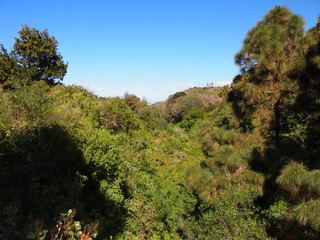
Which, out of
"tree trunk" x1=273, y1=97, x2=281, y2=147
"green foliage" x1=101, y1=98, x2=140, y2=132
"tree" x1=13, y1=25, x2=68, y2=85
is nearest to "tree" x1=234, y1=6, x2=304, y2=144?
"tree trunk" x1=273, y1=97, x2=281, y2=147

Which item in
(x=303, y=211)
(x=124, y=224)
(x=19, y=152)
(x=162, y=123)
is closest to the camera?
(x=303, y=211)

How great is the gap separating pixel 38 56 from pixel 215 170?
52.2 feet

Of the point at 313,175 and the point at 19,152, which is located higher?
the point at 19,152

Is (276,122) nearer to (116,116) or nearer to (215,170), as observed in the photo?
(215,170)

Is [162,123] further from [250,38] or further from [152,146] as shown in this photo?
[250,38]

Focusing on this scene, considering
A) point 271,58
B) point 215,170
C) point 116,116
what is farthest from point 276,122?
point 116,116

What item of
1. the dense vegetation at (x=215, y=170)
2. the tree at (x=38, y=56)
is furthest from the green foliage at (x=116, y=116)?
the tree at (x=38, y=56)

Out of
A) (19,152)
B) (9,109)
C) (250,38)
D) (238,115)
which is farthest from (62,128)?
(250,38)

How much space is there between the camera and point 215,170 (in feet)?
18.3

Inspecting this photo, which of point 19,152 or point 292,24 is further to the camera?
point 19,152

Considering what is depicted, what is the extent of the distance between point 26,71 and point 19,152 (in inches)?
477

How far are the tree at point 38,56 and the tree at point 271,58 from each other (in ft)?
50.4

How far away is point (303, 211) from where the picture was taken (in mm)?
2664

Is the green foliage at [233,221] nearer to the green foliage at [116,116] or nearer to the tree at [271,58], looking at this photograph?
the tree at [271,58]
